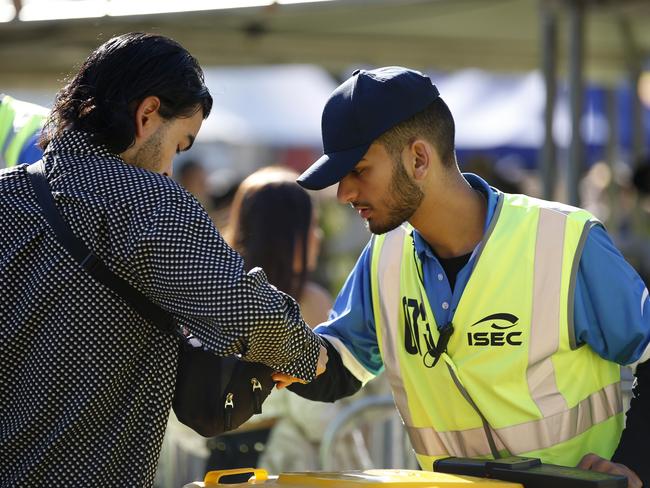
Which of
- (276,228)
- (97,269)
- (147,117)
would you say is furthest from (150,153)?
(276,228)

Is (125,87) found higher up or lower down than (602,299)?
higher up

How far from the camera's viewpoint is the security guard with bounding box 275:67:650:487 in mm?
2479

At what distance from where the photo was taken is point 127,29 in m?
5.11

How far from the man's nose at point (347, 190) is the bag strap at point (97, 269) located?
601mm

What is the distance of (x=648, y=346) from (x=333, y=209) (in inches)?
282

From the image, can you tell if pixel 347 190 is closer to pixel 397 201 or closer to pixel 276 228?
pixel 397 201

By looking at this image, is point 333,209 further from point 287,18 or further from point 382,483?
point 382,483

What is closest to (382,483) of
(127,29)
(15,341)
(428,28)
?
(15,341)

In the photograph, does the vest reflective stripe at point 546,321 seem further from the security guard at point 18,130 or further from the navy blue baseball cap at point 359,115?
the security guard at point 18,130

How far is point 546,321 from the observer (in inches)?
98.0

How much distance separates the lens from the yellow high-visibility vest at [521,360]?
2.50 metres

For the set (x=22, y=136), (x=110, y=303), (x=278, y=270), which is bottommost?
(x=110, y=303)

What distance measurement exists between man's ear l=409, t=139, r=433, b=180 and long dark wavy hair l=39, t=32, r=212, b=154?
58cm

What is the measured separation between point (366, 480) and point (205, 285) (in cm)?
49
